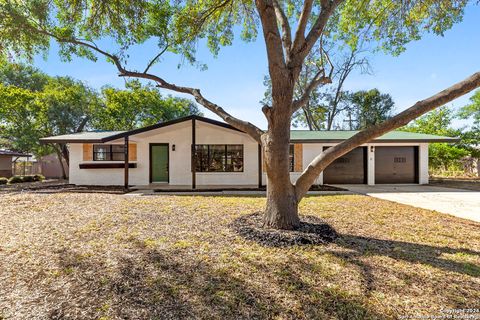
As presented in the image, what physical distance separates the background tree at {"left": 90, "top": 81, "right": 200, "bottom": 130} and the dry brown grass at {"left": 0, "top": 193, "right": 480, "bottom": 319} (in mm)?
17321

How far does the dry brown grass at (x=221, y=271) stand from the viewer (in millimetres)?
2439

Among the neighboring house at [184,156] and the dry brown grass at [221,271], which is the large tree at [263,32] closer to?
the dry brown grass at [221,271]

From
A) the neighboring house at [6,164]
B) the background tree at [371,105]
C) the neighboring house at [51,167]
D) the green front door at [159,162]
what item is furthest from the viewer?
the background tree at [371,105]

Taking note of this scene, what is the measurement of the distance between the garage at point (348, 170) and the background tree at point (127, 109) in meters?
15.2

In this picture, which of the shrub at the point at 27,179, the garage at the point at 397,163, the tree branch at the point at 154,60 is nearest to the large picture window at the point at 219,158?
the tree branch at the point at 154,60

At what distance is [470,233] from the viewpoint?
4.88m

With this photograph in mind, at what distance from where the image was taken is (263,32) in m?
4.90

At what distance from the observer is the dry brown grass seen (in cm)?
244

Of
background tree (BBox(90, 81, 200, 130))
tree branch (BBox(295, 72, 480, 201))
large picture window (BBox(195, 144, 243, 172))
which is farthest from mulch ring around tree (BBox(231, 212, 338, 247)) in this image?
background tree (BBox(90, 81, 200, 130))

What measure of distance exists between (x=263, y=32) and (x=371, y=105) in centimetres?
2735

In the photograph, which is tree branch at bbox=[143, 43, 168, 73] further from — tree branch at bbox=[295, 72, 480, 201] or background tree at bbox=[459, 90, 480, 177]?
background tree at bbox=[459, 90, 480, 177]

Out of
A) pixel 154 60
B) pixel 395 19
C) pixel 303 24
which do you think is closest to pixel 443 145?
pixel 395 19

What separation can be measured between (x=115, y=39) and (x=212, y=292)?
7152mm

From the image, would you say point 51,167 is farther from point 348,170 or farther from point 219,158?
point 348,170
